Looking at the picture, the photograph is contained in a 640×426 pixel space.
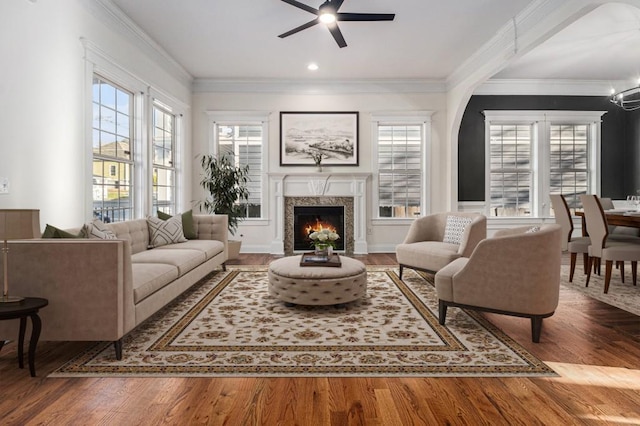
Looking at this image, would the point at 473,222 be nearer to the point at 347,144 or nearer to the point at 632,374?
the point at 632,374

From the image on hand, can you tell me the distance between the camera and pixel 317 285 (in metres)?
3.70

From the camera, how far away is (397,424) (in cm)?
195

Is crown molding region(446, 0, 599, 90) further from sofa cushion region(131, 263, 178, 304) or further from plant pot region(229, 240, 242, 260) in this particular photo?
plant pot region(229, 240, 242, 260)

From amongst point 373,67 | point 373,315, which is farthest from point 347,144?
point 373,315

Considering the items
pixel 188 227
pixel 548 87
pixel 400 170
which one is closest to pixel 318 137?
pixel 400 170

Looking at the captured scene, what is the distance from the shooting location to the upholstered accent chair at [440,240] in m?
4.45

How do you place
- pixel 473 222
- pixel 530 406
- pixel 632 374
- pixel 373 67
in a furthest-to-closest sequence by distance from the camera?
pixel 373 67 → pixel 473 222 → pixel 632 374 → pixel 530 406

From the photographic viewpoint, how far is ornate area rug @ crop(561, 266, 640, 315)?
4.07m

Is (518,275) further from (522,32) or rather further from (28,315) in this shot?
(522,32)

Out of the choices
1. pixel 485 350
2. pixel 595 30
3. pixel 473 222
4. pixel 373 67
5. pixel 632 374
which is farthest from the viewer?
pixel 373 67

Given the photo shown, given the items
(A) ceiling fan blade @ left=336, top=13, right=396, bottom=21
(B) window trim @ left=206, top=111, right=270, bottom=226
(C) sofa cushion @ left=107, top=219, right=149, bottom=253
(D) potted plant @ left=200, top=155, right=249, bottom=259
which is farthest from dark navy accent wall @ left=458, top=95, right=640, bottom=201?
(C) sofa cushion @ left=107, top=219, right=149, bottom=253

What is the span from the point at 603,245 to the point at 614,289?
519 millimetres

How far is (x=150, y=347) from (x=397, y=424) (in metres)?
1.81

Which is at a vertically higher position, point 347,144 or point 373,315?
point 347,144
